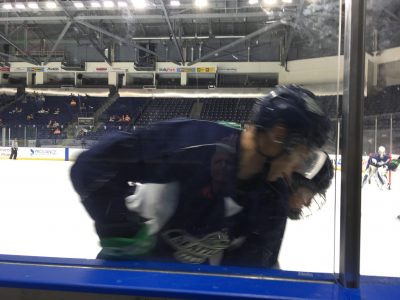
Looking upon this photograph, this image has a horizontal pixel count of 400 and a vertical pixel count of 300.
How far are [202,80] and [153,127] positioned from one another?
518 mm

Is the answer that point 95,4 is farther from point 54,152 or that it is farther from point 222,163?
Result: point 54,152

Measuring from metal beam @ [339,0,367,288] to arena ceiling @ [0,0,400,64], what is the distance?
A: 0.10 m

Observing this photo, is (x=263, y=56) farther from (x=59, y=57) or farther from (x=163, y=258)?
(x=59, y=57)

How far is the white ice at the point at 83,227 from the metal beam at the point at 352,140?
23 mm

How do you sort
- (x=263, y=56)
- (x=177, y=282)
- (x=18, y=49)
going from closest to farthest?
(x=177, y=282) < (x=263, y=56) < (x=18, y=49)

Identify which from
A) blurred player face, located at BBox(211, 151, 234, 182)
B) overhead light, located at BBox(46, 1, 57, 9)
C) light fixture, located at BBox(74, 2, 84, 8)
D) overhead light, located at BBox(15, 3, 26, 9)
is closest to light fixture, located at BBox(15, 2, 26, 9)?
overhead light, located at BBox(15, 3, 26, 9)

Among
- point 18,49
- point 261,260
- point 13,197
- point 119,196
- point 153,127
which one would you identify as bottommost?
point 13,197

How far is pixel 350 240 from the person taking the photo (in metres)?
0.60

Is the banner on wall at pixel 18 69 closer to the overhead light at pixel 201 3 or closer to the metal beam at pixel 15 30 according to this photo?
the metal beam at pixel 15 30

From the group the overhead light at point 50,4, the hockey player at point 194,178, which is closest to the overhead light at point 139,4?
the overhead light at point 50,4

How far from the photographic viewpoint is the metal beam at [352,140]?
0.59m

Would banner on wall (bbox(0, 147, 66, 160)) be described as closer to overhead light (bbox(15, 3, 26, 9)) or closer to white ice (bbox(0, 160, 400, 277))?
white ice (bbox(0, 160, 400, 277))

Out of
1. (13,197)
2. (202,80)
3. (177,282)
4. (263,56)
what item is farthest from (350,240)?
(13,197)

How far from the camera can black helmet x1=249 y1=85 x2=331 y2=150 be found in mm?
659
